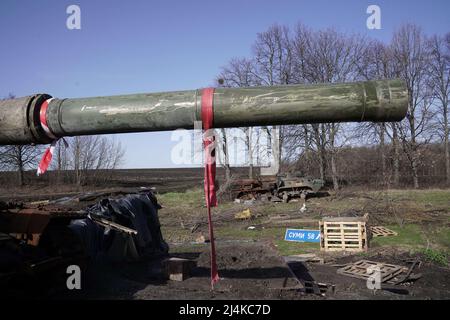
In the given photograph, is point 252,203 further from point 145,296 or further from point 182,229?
point 145,296

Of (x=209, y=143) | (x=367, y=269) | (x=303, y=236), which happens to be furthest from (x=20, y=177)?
(x=209, y=143)

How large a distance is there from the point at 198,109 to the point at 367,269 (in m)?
7.80

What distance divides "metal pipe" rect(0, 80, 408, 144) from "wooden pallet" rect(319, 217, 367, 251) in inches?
402

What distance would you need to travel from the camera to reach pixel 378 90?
9.47 feet

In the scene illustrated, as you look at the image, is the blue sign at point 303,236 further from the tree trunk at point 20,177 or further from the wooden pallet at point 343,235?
the tree trunk at point 20,177

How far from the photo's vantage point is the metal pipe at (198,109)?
2914mm

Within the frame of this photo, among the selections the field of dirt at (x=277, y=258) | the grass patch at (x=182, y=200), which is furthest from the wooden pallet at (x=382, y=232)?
the grass patch at (x=182, y=200)

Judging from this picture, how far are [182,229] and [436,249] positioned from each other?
9900mm

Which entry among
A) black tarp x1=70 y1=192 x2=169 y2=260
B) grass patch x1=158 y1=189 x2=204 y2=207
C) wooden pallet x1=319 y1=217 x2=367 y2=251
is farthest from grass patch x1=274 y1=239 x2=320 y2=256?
grass patch x1=158 y1=189 x2=204 y2=207

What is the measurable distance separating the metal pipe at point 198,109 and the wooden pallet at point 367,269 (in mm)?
7107

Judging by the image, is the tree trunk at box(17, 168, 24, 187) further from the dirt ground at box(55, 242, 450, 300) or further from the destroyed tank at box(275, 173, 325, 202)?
the dirt ground at box(55, 242, 450, 300)

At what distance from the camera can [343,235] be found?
41.2ft

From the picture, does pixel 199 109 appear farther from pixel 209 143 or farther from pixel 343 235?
pixel 343 235

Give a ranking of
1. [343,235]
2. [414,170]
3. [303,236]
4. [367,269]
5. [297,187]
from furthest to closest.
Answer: [414,170], [297,187], [303,236], [343,235], [367,269]
